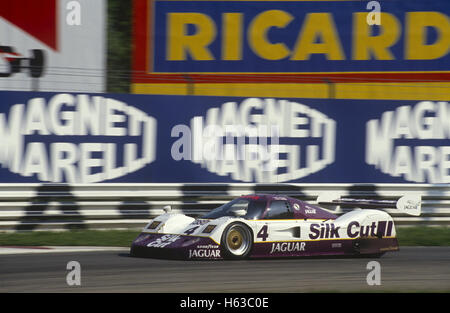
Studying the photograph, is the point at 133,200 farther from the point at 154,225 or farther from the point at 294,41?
the point at 294,41

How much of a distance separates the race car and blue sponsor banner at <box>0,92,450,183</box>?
2.92 m

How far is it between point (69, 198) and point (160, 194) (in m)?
1.53

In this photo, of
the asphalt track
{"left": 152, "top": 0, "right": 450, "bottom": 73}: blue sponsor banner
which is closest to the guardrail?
the asphalt track

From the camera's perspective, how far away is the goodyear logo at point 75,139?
516 inches

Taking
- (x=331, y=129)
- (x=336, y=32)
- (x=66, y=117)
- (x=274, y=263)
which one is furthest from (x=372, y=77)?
(x=274, y=263)

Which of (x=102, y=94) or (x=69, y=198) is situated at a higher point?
(x=102, y=94)

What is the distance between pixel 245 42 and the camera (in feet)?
61.3

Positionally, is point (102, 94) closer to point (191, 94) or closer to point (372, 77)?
point (191, 94)

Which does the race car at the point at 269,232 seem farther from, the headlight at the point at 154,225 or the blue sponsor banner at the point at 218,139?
the blue sponsor banner at the point at 218,139

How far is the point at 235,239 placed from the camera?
10258 millimetres

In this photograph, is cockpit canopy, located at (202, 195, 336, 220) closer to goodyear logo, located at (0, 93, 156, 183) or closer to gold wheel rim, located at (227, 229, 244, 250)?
gold wheel rim, located at (227, 229, 244, 250)

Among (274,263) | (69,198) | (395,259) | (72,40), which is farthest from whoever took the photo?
(72,40)

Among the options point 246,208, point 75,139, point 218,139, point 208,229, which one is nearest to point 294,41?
point 218,139

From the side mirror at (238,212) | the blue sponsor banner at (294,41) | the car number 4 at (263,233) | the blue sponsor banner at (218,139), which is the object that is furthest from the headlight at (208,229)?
the blue sponsor banner at (294,41)
